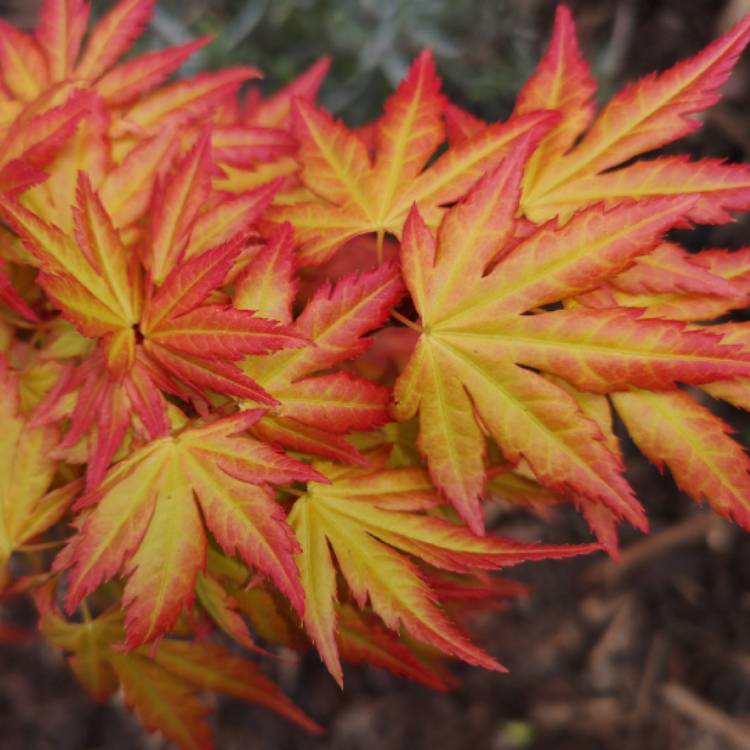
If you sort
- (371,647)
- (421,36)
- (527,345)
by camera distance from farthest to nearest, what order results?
(421,36) < (371,647) < (527,345)

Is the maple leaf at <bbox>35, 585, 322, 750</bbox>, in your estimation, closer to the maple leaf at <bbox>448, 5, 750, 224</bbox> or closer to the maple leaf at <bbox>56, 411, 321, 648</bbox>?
the maple leaf at <bbox>56, 411, 321, 648</bbox>

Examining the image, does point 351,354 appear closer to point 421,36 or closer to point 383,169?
point 383,169

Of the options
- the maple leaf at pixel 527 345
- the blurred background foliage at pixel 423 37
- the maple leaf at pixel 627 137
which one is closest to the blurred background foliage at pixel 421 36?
the blurred background foliage at pixel 423 37

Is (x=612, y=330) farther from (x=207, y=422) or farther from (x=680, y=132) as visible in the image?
(x=207, y=422)

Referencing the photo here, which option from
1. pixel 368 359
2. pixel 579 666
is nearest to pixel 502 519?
pixel 579 666

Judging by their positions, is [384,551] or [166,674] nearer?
[384,551]

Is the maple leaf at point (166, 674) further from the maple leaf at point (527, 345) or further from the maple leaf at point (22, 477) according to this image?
the maple leaf at point (527, 345)

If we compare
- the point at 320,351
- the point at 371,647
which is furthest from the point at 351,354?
the point at 371,647

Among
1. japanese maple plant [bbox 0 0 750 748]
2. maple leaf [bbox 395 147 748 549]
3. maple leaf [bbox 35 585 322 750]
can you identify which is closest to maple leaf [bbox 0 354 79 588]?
japanese maple plant [bbox 0 0 750 748]
